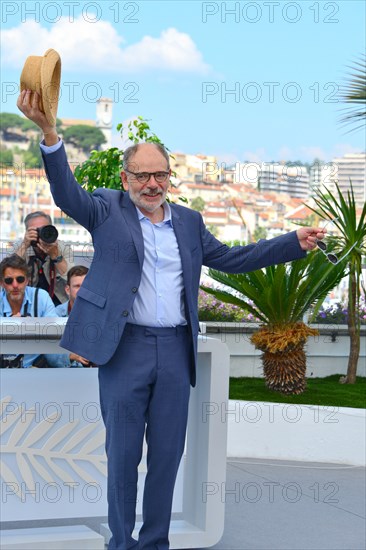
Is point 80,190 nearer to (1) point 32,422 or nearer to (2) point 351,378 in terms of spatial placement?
(1) point 32,422

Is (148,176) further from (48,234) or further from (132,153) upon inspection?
(48,234)

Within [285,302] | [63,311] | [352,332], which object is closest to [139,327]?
[63,311]

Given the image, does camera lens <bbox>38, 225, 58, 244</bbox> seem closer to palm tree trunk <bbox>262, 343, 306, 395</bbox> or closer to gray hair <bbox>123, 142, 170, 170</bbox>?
palm tree trunk <bbox>262, 343, 306, 395</bbox>

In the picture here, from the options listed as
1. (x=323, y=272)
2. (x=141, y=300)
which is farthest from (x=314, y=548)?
(x=323, y=272)

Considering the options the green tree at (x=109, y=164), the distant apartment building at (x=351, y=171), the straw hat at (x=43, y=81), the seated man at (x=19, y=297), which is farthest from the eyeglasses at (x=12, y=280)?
the green tree at (x=109, y=164)

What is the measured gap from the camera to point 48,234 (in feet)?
20.5

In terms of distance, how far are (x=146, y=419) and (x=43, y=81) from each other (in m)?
1.31

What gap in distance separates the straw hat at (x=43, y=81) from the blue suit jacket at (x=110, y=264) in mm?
241

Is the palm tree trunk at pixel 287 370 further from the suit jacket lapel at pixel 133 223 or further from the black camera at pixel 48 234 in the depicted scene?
the suit jacket lapel at pixel 133 223

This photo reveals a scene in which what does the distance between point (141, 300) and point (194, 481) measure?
4.01 feet

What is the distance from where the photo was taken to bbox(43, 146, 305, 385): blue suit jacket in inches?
149

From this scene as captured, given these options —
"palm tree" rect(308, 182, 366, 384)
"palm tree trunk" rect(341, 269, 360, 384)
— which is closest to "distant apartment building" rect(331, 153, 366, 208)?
"palm tree" rect(308, 182, 366, 384)

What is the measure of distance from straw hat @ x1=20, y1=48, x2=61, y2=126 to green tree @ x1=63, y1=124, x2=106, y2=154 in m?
155

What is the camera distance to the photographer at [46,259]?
6.26 metres
